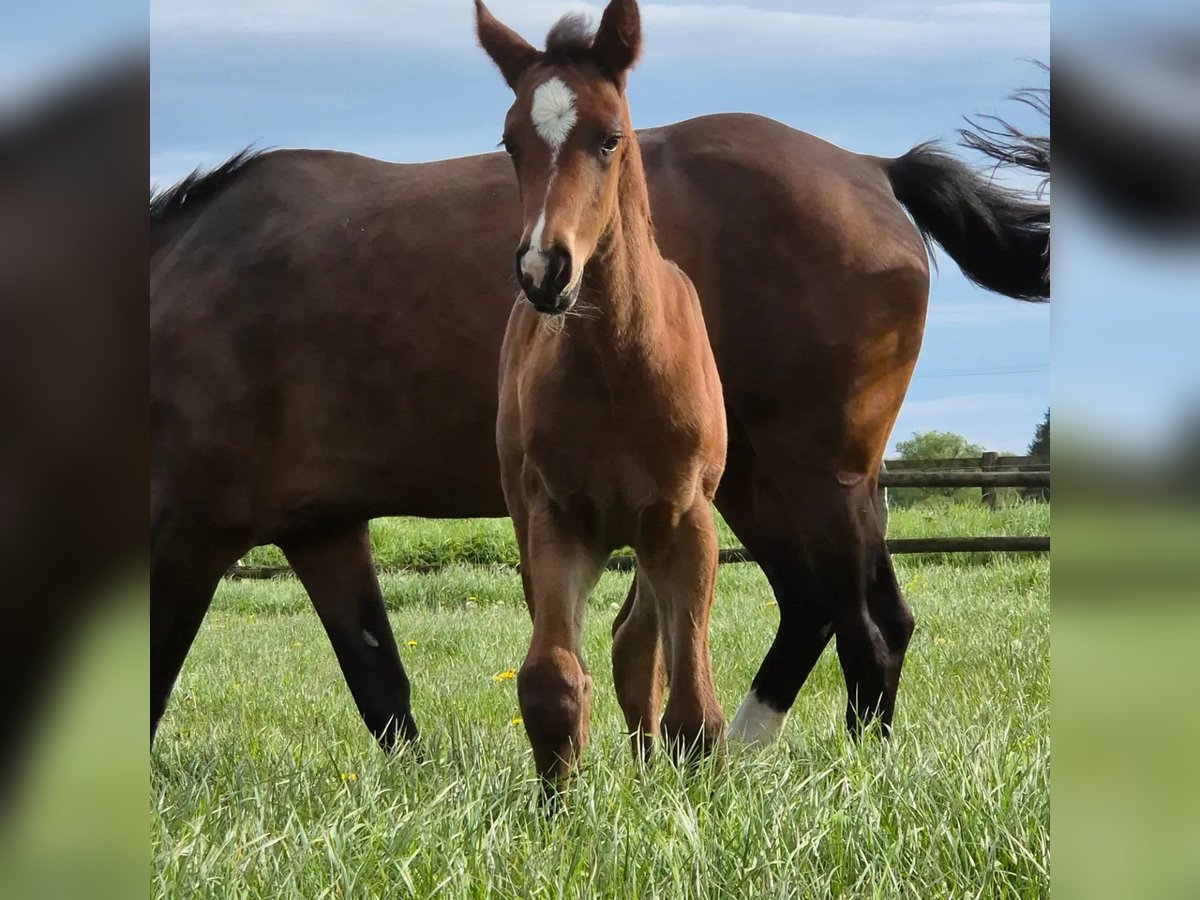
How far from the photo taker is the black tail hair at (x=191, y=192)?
367cm

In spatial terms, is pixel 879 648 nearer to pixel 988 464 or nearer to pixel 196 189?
pixel 196 189

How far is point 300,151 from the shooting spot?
3.68 metres

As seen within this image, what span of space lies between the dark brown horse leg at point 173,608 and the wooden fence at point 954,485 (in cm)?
392

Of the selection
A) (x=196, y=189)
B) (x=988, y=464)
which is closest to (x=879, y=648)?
(x=196, y=189)

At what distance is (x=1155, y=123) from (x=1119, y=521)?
0.32 m

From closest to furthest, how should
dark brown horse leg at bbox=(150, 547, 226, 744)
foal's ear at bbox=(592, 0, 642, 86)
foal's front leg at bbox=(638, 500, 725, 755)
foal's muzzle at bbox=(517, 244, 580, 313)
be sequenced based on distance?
1. foal's muzzle at bbox=(517, 244, 580, 313)
2. foal's ear at bbox=(592, 0, 642, 86)
3. foal's front leg at bbox=(638, 500, 725, 755)
4. dark brown horse leg at bbox=(150, 547, 226, 744)

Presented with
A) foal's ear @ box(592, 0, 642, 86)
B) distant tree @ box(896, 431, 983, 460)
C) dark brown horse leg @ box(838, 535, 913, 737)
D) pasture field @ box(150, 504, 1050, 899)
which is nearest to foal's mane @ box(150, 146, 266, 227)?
pasture field @ box(150, 504, 1050, 899)

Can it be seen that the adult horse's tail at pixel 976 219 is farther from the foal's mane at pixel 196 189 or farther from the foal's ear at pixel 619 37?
the foal's mane at pixel 196 189

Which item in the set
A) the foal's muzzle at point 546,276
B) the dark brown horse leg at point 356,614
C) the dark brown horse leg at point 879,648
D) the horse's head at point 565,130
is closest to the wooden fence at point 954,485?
the dark brown horse leg at point 356,614

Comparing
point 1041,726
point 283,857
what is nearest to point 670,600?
point 283,857

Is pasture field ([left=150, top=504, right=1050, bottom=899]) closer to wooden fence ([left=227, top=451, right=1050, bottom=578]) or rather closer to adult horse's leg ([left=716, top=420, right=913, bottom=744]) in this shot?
adult horse's leg ([left=716, top=420, right=913, bottom=744])

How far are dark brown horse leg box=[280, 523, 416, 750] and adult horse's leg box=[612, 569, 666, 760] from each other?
1.17 m

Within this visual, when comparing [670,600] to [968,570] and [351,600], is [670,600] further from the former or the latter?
[968,570]

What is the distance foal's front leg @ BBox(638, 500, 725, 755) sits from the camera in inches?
86.3
